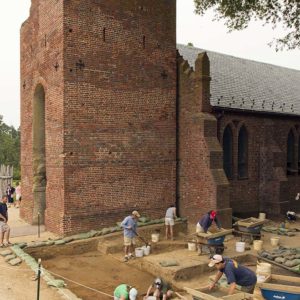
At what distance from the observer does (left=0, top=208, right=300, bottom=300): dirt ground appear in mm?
10328

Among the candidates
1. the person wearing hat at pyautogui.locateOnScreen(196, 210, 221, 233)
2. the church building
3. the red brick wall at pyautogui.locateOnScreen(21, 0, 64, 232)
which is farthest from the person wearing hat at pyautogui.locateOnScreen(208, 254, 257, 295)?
the red brick wall at pyautogui.locateOnScreen(21, 0, 64, 232)

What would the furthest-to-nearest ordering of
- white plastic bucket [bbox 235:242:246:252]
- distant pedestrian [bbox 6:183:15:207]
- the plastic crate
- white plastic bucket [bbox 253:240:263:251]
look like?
1. distant pedestrian [bbox 6:183:15:207]
2. white plastic bucket [bbox 253:240:263:251]
3. white plastic bucket [bbox 235:242:246:252]
4. the plastic crate

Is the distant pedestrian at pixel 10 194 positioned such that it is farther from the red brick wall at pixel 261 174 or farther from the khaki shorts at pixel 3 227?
the red brick wall at pixel 261 174

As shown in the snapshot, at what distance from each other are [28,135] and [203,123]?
8.94 meters

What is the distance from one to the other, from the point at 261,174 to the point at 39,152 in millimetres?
12158

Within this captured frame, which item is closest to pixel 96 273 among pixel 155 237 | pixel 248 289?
pixel 155 237

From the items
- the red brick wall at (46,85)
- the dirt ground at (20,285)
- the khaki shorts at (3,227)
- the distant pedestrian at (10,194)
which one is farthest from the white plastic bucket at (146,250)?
the distant pedestrian at (10,194)

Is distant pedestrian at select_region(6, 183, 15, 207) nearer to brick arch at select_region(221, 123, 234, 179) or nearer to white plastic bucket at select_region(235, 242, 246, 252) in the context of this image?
brick arch at select_region(221, 123, 234, 179)

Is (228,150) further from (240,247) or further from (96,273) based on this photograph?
(96,273)

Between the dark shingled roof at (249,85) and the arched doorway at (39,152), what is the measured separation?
866 centimetres

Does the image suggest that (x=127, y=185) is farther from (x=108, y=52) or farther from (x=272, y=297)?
(x=272, y=297)

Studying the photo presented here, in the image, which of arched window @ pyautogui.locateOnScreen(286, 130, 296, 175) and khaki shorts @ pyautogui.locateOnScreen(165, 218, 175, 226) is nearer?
khaki shorts @ pyautogui.locateOnScreen(165, 218, 175, 226)

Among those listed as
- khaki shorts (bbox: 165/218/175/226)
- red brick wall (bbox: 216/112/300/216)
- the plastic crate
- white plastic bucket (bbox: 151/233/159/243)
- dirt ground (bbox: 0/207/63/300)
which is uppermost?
red brick wall (bbox: 216/112/300/216)

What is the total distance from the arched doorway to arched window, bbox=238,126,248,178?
10.4 meters
